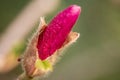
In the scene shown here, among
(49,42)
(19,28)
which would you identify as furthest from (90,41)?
(49,42)

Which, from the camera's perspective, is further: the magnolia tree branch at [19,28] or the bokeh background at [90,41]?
the bokeh background at [90,41]

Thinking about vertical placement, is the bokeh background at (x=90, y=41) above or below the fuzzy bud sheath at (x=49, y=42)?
below

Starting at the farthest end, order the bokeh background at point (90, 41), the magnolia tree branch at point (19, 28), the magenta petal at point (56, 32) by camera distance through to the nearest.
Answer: the bokeh background at point (90, 41)
the magnolia tree branch at point (19, 28)
the magenta petal at point (56, 32)

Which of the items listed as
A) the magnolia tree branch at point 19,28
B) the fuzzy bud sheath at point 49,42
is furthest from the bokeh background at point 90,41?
Result: the fuzzy bud sheath at point 49,42

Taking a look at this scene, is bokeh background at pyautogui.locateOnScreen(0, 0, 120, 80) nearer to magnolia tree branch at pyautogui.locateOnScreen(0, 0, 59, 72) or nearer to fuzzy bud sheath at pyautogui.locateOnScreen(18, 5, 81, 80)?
magnolia tree branch at pyautogui.locateOnScreen(0, 0, 59, 72)

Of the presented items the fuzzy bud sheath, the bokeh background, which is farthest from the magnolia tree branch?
the fuzzy bud sheath

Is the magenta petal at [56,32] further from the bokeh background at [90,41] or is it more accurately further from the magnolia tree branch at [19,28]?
the bokeh background at [90,41]

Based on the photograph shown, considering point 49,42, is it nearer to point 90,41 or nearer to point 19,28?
point 19,28

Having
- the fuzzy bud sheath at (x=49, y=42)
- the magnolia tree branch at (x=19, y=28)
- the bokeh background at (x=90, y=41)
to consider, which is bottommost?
the bokeh background at (x=90, y=41)
